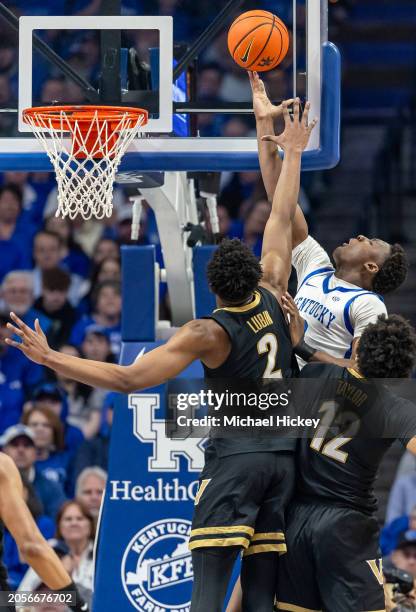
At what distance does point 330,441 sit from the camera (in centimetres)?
500

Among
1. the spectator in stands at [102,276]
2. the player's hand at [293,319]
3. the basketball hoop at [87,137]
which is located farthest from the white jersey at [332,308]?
the spectator in stands at [102,276]

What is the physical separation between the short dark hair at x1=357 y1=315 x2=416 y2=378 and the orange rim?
1.60m

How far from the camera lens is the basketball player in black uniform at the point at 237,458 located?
4871 millimetres

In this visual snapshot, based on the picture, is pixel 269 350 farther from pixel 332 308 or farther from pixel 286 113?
pixel 286 113

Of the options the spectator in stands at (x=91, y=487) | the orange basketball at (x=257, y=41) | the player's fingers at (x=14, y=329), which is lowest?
the spectator in stands at (x=91, y=487)

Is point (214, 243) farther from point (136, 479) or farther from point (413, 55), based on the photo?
point (413, 55)

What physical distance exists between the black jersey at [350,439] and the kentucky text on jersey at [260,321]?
33cm

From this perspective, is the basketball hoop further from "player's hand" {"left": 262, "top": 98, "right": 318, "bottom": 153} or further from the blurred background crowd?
the blurred background crowd

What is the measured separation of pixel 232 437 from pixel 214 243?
242 cm

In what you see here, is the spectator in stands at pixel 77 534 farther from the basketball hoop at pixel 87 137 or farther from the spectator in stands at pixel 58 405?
the basketball hoop at pixel 87 137

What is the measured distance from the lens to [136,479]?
6512 millimetres

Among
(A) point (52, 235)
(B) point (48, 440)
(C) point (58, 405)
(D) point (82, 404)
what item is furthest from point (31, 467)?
(A) point (52, 235)

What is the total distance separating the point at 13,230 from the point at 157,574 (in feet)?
13.7

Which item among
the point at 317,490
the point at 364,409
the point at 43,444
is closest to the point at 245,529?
the point at 317,490
